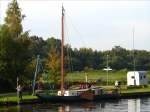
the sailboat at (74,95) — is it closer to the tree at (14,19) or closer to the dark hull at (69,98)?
the dark hull at (69,98)

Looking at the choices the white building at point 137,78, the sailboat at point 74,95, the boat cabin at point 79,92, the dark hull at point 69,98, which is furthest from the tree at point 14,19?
the white building at point 137,78

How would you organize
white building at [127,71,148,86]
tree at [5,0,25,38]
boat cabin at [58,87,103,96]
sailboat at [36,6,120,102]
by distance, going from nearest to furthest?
sailboat at [36,6,120,102] < boat cabin at [58,87,103,96] < tree at [5,0,25,38] < white building at [127,71,148,86]

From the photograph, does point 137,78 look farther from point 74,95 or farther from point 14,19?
point 14,19

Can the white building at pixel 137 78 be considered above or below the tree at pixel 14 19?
below

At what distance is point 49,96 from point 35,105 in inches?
209

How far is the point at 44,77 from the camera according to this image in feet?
268

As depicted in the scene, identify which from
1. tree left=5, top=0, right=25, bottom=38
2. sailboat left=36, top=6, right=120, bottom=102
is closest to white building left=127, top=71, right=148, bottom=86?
sailboat left=36, top=6, right=120, bottom=102

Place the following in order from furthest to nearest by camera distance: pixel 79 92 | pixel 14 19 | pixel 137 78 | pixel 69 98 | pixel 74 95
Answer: pixel 137 78
pixel 14 19
pixel 79 92
pixel 74 95
pixel 69 98

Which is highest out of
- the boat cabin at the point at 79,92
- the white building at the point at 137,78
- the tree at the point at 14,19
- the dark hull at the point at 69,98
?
the tree at the point at 14,19

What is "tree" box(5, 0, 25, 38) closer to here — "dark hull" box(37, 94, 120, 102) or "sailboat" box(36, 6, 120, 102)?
"sailboat" box(36, 6, 120, 102)

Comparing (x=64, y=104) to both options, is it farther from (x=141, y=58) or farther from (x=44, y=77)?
(x=141, y=58)

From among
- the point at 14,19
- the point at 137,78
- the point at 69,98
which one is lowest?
the point at 69,98

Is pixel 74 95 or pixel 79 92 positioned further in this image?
pixel 79 92

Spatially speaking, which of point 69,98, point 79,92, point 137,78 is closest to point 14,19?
point 79,92
